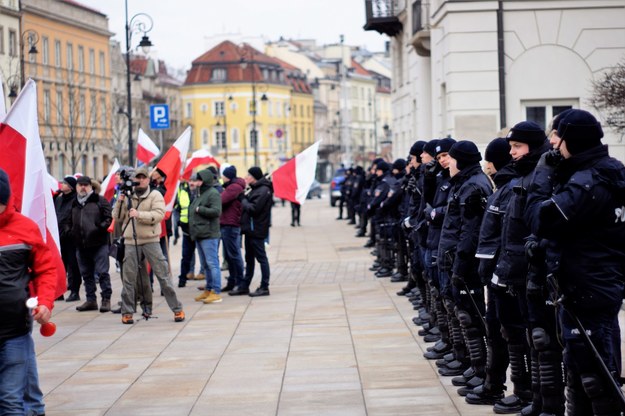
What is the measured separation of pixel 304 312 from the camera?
16.0 meters

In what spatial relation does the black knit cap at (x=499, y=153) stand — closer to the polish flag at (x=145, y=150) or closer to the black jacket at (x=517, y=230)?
the black jacket at (x=517, y=230)

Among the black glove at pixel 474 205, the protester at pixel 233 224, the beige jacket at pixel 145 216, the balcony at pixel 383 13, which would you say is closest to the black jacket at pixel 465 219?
the black glove at pixel 474 205

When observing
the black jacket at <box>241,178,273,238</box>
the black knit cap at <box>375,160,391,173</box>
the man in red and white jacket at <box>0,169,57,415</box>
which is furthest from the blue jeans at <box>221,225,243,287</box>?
the man in red and white jacket at <box>0,169,57,415</box>

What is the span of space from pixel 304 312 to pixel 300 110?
401ft

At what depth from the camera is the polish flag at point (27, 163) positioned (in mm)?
9102

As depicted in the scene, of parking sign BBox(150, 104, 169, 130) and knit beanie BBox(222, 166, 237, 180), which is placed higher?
parking sign BBox(150, 104, 169, 130)

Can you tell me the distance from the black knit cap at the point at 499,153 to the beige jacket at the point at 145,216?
6453mm

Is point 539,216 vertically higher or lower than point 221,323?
higher

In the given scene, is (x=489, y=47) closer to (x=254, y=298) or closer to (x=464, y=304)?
(x=254, y=298)

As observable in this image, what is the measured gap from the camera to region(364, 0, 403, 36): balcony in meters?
40.4

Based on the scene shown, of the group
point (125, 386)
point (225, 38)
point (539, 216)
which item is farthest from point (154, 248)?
point (225, 38)

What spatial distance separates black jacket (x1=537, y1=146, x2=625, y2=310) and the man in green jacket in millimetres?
10457

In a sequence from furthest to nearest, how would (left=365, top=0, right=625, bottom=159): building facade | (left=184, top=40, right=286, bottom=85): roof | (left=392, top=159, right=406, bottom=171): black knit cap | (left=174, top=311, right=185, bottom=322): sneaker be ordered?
(left=184, top=40, right=286, bottom=85): roof
(left=365, top=0, right=625, bottom=159): building facade
(left=392, top=159, right=406, bottom=171): black knit cap
(left=174, top=311, right=185, bottom=322): sneaker

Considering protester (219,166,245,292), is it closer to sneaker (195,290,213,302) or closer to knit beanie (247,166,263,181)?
knit beanie (247,166,263,181)
